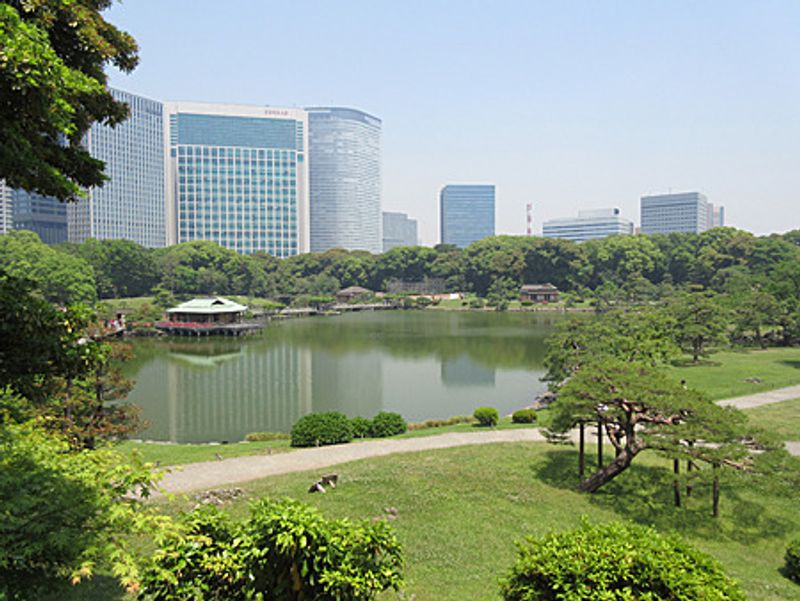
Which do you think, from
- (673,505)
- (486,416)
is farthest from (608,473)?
(486,416)

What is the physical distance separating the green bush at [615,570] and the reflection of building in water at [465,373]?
77.7ft

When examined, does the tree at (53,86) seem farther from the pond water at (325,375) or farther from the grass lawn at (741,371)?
the grass lawn at (741,371)

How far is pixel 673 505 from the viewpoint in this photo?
11523 mm

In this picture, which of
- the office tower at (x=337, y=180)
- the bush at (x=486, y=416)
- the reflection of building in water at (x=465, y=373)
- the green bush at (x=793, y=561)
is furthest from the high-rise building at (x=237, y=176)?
the green bush at (x=793, y=561)

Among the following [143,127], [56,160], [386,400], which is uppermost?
[143,127]

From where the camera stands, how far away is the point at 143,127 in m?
122

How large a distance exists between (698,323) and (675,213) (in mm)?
155391

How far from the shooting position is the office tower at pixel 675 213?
165250 millimetres

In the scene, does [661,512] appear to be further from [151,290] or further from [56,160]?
[151,290]

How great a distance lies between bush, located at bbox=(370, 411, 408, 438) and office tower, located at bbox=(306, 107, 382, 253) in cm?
15551

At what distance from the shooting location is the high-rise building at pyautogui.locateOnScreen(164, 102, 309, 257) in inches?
5015

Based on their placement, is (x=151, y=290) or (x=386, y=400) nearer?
(x=386, y=400)

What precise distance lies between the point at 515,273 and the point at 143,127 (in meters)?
90.8

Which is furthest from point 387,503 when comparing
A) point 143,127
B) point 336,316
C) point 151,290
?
point 143,127
